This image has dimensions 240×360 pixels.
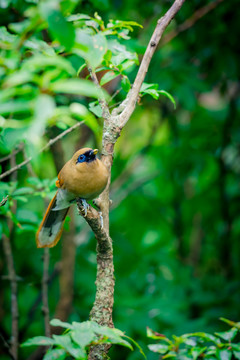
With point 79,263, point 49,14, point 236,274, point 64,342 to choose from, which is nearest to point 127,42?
point 49,14

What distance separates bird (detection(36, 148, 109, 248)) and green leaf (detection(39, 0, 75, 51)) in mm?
1123

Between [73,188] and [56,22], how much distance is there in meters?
1.34

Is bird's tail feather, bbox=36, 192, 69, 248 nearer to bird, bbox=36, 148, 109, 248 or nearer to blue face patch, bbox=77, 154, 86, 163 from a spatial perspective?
bird, bbox=36, 148, 109, 248

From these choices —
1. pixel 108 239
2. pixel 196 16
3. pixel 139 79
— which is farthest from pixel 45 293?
pixel 196 16

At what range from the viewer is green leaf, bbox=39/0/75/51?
0.88m

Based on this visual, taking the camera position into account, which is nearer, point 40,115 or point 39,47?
point 40,115

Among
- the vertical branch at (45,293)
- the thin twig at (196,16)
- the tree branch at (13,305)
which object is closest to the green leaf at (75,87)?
the tree branch at (13,305)

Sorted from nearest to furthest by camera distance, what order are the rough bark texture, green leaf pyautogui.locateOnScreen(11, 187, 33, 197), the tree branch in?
the rough bark texture → green leaf pyautogui.locateOnScreen(11, 187, 33, 197) → the tree branch

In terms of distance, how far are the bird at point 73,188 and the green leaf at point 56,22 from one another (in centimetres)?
112

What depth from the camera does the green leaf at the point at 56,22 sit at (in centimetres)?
88

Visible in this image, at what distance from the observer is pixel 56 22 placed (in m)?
0.90

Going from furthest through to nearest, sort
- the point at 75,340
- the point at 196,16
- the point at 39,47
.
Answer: the point at 196,16
the point at 39,47
the point at 75,340

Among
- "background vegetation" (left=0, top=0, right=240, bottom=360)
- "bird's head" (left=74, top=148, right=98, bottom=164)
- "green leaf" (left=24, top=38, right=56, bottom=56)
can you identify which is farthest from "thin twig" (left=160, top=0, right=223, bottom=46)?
"green leaf" (left=24, top=38, right=56, bottom=56)

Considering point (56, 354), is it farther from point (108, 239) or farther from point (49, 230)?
point (49, 230)
